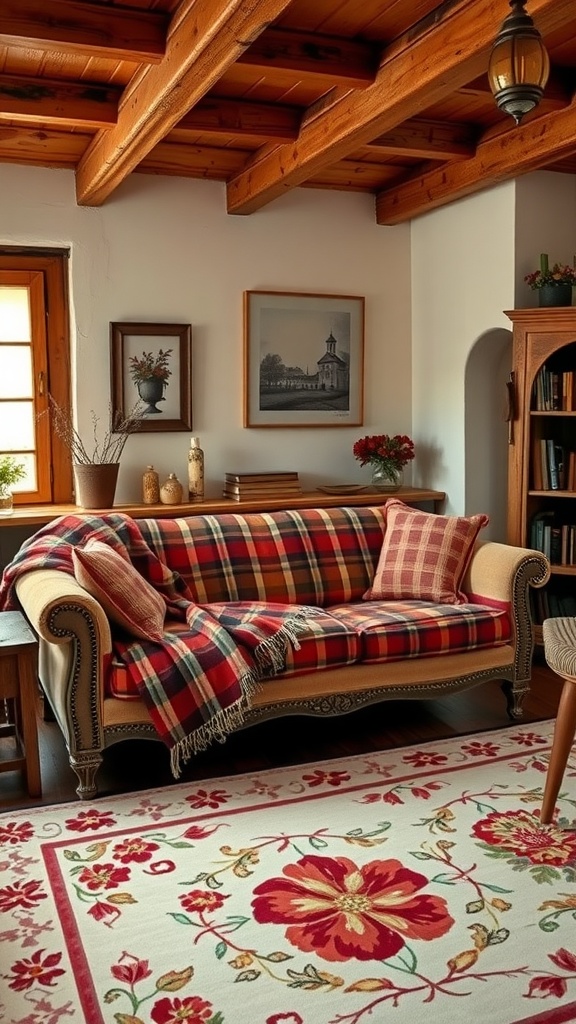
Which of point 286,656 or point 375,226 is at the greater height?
point 375,226

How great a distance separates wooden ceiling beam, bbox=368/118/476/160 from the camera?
13.2 feet

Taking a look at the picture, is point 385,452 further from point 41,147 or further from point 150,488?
point 41,147

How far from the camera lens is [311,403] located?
518 cm

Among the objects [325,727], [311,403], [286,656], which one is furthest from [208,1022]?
[311,403]

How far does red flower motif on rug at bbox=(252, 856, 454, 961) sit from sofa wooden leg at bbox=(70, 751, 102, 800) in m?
0.81

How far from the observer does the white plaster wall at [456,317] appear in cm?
468

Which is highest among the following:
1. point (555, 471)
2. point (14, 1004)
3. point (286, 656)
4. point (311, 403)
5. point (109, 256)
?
point (109, 256)

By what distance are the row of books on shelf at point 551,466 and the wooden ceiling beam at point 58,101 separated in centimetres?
252

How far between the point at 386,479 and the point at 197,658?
7.61 ft

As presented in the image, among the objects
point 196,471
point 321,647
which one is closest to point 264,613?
point 321,647

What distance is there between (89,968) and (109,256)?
138 inches

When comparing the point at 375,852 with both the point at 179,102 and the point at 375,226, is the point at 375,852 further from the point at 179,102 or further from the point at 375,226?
the point at 375,226

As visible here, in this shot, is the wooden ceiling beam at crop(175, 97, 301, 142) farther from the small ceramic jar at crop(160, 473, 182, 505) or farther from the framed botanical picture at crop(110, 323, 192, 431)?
the small ceramic jar at crop(160, 473, 182, 505)

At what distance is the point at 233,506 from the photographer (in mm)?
4684
